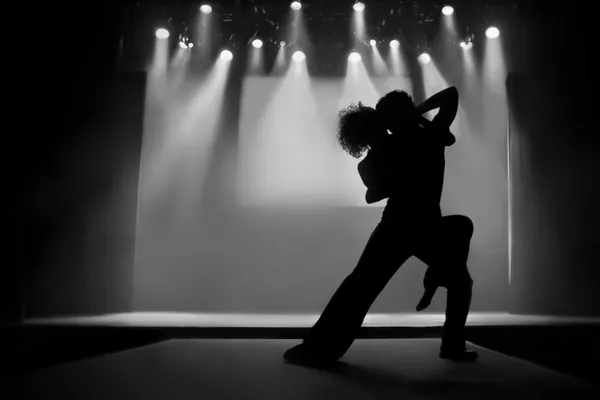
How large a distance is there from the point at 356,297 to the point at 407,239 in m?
0.28

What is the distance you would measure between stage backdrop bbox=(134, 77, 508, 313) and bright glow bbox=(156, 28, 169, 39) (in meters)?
0.69

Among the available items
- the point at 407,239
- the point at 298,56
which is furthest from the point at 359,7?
the point at 407,239

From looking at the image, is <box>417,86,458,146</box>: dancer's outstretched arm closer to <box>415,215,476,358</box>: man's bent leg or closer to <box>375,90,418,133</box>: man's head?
<box>375,90,418,133</box>: man's head

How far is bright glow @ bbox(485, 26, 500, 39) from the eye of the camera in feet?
14.2

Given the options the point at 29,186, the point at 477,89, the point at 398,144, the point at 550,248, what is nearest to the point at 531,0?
the point at 477,89

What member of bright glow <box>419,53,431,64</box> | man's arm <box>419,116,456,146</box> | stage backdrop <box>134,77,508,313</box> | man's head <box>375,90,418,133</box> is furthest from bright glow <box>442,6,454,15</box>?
man's arm <box>419,116,456,146</box>

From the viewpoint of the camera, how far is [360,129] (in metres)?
1.57

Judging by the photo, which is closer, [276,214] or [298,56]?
[276,214]

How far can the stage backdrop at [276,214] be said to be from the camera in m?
4.17

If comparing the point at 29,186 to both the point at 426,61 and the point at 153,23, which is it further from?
the point at 426,61

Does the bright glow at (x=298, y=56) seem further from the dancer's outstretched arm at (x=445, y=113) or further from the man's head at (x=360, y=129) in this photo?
the dancer's outstretched arm at (x=445, y=113)

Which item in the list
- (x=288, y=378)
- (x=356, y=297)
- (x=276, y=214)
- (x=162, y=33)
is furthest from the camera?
(x=162, y=33)

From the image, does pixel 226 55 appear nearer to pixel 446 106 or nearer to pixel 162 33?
pixel 162 33

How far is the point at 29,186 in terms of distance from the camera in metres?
3.42
